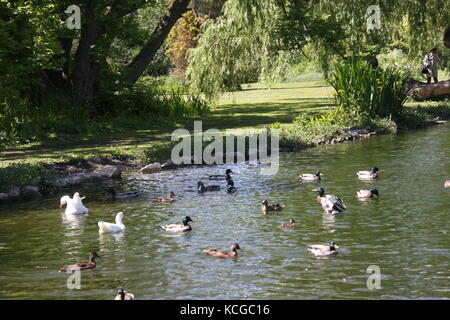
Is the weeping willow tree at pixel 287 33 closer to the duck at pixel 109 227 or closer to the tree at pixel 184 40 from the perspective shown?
the duck at pixel 109 227

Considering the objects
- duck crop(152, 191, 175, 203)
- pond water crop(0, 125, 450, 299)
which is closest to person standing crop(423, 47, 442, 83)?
pond water crop(0, 125, 450, 299)

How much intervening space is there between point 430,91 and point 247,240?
24097 millimetres

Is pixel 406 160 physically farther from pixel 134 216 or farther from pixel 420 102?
pixel 420 102

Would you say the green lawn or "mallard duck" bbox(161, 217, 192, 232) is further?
the green lawn

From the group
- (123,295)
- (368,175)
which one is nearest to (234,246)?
(123,295)

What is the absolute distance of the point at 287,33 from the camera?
2986 cm

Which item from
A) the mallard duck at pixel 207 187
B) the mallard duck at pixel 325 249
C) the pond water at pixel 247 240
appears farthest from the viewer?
the mallard duck at pixel 207 187

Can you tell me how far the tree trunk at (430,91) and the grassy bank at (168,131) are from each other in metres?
0.96

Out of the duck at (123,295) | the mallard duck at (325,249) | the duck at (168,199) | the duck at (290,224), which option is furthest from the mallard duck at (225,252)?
the duck at (168,199)

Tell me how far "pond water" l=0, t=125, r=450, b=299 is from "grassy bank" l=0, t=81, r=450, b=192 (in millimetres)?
1786

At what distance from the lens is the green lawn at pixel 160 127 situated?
72.4 feet

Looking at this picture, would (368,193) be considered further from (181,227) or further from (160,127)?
(160,127)

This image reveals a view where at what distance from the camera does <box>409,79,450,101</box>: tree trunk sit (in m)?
34.9

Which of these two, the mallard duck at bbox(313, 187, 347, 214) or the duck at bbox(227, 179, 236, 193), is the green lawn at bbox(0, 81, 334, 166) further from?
the mallard duck at bbox(313, 187, 347, 214)
